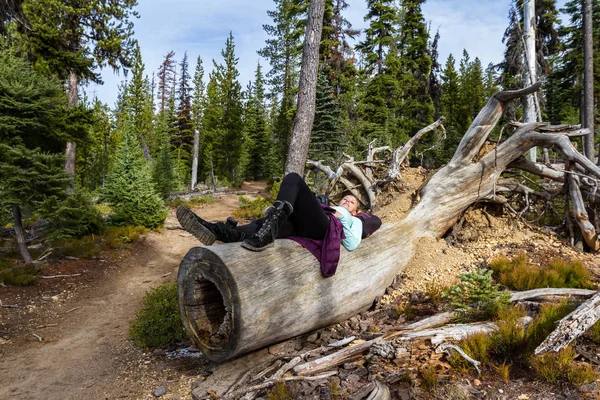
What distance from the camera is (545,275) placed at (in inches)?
179

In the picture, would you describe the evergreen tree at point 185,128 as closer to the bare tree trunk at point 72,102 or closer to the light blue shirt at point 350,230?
the bare tree trunk at point 72,102

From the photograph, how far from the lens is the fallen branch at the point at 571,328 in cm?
272

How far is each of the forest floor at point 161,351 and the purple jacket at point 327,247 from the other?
0.81 m

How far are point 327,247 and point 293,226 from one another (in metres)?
0.49

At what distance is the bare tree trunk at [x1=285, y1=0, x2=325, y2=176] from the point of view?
756 cm

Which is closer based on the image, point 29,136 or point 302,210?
point 302,210

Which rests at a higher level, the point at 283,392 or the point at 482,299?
the point at 482,299

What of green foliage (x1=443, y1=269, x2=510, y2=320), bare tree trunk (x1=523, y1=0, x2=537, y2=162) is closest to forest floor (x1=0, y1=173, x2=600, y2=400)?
green foliage (x1=443, y1=269, x2=510, y2=320)

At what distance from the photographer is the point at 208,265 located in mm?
3408

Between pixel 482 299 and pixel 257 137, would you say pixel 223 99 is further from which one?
pixel 482 299

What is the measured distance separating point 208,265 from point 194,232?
0.48 meters

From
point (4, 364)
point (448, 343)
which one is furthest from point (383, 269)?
point (4, 364)

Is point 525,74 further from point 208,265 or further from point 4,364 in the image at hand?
point 4,364

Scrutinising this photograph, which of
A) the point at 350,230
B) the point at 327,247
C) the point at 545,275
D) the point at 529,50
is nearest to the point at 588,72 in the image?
the point at 529,50
